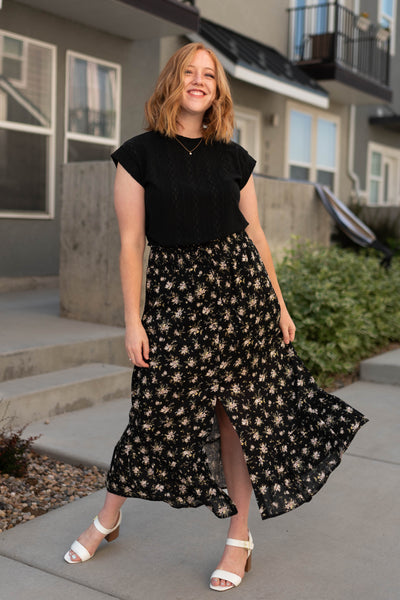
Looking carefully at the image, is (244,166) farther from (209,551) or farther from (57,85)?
(57,85)

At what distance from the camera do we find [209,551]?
264cm

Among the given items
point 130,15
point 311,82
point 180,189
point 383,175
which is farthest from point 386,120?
point 180,189

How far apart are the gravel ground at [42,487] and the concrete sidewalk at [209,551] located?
0.10 meters

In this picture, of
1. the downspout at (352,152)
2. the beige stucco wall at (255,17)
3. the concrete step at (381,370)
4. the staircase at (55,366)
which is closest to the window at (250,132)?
the beige stucco wall at (255,17)

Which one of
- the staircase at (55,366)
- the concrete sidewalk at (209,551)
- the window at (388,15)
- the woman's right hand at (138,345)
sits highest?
the window at (388,15)

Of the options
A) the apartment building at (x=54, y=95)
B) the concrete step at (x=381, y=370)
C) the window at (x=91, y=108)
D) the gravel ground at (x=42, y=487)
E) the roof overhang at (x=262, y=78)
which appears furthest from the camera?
the roof overhang at (x=262, y=78)

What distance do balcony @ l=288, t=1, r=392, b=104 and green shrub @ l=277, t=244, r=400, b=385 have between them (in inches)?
265

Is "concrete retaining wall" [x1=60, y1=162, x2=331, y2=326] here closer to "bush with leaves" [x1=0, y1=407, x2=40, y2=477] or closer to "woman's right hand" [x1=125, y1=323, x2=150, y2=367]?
"bush with leaves" [x1=0, y1=407, x2=40, y2=477]

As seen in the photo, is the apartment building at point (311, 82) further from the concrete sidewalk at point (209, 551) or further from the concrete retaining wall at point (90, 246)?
the concrete sidewalk at point (209, 551)

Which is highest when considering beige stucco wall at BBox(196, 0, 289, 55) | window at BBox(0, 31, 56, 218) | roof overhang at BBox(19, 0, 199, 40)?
beige stucco wall at BBox(196, 0, 289, 55)

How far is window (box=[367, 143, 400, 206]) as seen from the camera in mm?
16188

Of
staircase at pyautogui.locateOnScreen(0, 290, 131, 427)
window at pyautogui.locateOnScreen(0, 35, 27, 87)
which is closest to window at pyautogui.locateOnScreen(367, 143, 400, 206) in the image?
window at pyautogui.locateOnScreen(0, 35, 27, 87)

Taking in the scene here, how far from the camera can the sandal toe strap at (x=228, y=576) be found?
7.77ft

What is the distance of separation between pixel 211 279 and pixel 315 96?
9.76 m
